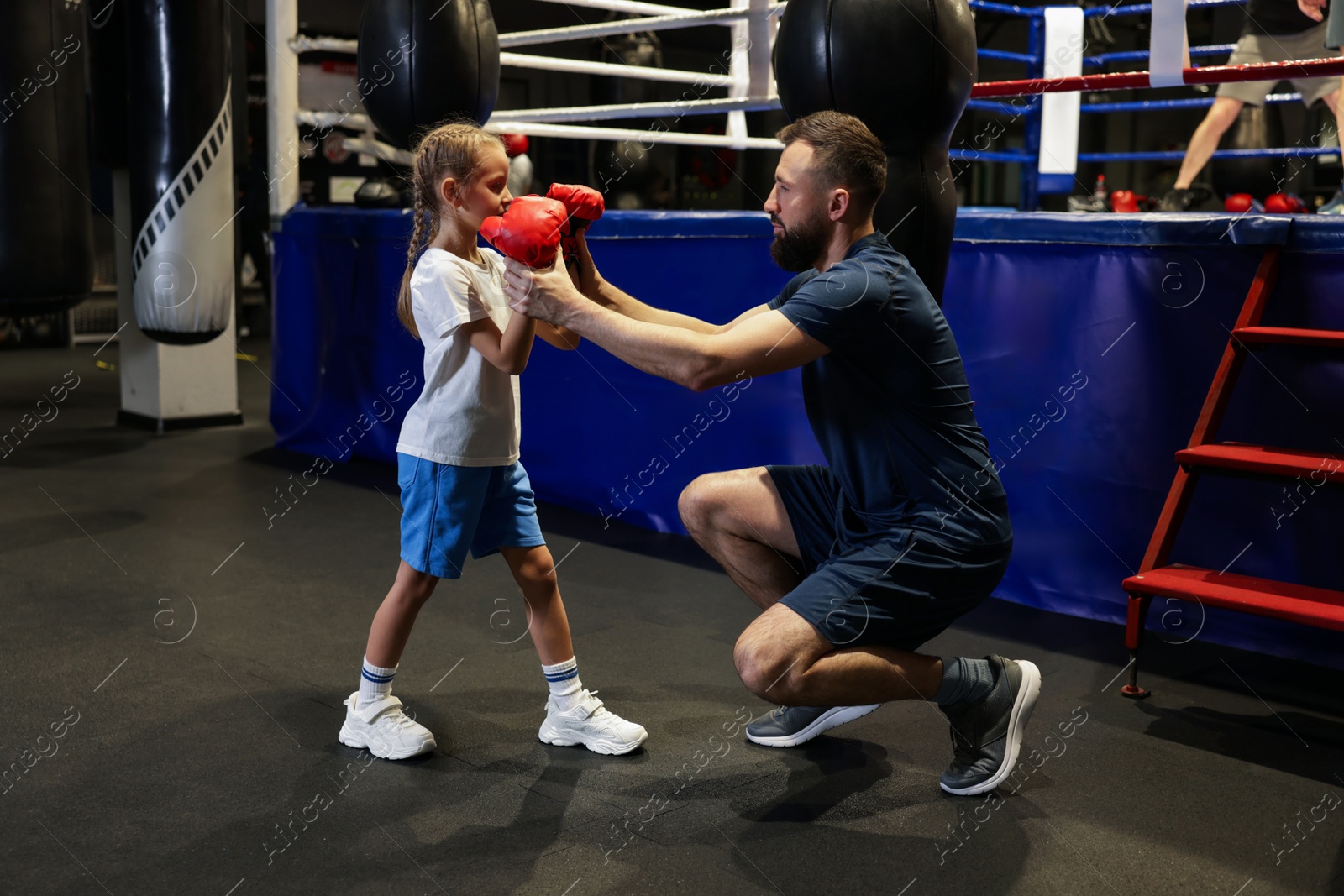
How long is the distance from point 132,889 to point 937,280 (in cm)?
179

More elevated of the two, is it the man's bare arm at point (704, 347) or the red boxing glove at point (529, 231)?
the red boxing glove at point (529, 231)

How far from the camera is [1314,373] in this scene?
2506 mm

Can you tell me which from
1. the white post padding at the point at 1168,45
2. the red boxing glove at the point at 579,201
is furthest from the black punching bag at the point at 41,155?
the white post padding at the point at 1168,45

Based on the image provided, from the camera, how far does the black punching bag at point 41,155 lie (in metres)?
3.99

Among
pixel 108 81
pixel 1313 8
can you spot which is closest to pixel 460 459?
pixel 1313 8

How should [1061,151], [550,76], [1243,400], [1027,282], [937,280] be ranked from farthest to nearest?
1. [550,76]
2. [1061,151]
3. [1027,282]
4. [1243,400]
5. [937,280]

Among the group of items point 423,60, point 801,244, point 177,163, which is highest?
point 423,60

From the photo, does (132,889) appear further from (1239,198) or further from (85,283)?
(1239,198)

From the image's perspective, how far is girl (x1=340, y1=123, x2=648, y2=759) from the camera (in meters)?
2.00

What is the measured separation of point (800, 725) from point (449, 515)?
2.41 ft

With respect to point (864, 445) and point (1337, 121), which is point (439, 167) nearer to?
point (864, 445)

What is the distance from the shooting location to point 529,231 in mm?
A: 1747

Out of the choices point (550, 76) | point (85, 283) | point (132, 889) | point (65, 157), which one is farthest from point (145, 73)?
point (550, 76)

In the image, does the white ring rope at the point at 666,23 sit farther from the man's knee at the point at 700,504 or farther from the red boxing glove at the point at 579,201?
the man's knee at the point at 700,504
